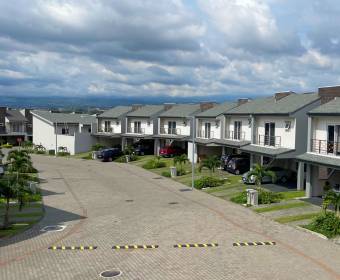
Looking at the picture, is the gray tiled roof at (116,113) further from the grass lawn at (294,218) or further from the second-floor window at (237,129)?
the grass lawn at (294,218)

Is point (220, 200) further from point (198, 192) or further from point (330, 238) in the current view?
point (330, 238)

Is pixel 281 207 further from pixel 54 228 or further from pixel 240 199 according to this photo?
pixel 54 228

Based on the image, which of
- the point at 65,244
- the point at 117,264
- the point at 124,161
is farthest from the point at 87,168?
the point at 117,264

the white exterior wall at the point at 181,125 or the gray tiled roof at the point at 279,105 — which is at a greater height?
the gray tiled roof at the point at 279,105

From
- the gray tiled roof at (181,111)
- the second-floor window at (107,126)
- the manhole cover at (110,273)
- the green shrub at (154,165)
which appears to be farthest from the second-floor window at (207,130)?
the manhole cover at (110,273)

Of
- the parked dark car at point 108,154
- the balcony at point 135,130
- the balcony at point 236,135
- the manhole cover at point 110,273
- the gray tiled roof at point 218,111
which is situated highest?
the gray tiled roof at point 218,111

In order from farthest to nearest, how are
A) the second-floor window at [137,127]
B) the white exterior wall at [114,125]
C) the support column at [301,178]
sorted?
the white exterior wall at [114,125], the second-floor window at [137,127], the support column at [301,178]

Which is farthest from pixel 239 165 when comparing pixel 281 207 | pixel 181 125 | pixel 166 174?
pixel 181 125
